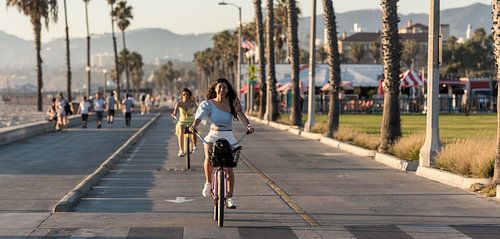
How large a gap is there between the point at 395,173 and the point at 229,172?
843 cm

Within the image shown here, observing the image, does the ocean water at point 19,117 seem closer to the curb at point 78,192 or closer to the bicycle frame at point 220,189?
the curb at point 78,192

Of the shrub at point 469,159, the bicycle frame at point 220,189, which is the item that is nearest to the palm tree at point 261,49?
the shrub at point 469,159

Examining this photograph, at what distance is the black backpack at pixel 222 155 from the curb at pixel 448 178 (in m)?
→ 5.95

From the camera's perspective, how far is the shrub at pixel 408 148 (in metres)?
22.0

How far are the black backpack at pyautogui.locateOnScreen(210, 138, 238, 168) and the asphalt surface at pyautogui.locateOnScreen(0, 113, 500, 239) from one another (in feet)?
2.65

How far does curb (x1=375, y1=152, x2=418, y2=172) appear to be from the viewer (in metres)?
20.3

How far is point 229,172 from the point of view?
1205 cm

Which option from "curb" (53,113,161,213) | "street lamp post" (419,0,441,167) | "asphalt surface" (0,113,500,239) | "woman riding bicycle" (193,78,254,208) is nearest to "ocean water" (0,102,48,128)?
"curb" (53,113,161,213)

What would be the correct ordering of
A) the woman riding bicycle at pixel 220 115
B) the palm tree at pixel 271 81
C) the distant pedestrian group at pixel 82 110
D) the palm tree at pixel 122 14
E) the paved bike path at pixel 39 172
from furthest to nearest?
the palm tree at pixel 122 14
the palm tree at pixel 271 81
the distant pedestrian group at pixel 82 110
the paved bike path at pixel 39 172
the woman riding bicycle at pixel 220 115

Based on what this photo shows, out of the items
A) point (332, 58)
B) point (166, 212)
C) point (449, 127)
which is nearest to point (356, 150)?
point (332, 58)

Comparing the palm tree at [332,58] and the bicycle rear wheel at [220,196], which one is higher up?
the palm tree at [332,58]

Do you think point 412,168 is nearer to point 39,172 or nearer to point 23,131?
point 39,172

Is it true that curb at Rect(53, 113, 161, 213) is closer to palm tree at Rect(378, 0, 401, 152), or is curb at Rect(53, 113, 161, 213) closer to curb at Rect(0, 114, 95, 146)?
palm tree at Rect(378, 0, 401, 152)

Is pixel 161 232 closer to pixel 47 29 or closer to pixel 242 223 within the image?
pixel 242 223
